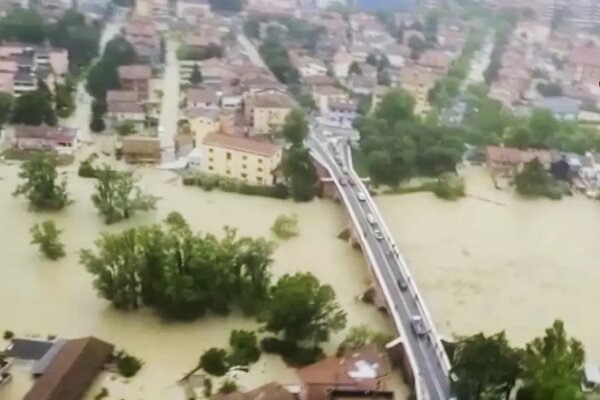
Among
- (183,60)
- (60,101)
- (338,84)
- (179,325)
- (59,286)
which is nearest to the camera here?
(179,325)

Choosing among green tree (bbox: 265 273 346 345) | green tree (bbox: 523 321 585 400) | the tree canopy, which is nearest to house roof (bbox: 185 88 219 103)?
the tree canopy

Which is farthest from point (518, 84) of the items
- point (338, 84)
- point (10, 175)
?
point (10, 175)

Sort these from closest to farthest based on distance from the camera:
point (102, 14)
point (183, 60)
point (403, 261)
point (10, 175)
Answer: point (403, 261)
point (10, 175)
point (183, 60)
point (102, 14)

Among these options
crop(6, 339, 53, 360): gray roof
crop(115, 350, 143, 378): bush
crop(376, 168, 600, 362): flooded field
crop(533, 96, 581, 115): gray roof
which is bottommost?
crop(376, 168, 600, 362): flooded field

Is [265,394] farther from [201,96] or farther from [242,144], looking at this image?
[201,96]

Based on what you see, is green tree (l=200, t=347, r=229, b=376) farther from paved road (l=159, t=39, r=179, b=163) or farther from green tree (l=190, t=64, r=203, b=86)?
green tree (l=190, t=64, r=203, b=86)

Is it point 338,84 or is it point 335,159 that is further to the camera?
point 338,84

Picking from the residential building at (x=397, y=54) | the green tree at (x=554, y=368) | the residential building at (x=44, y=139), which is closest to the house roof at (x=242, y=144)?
the residential building at (x=44, y=139)

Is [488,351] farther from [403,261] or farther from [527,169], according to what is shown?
[527,169]
